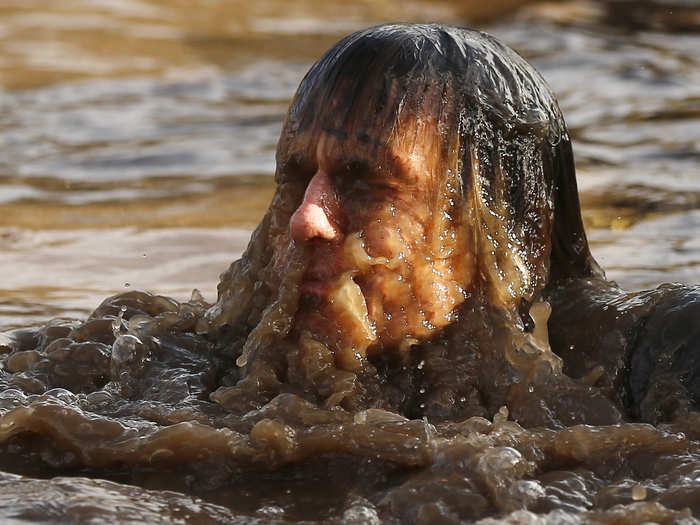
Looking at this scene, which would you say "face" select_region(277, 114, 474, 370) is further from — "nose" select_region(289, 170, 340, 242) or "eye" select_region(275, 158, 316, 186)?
"eye" select_region(275, 158, 316, 186)

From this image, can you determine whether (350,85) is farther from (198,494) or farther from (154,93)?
(154,93)

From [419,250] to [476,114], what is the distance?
1.33 feet

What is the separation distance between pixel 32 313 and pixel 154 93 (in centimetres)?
615

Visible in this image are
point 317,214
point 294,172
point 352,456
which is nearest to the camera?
point 352,456

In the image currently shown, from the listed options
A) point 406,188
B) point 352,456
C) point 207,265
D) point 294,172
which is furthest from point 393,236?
point 207,265

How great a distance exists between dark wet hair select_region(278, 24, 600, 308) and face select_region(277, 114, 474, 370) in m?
0.05

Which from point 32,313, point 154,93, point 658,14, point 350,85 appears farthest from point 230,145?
point 658,14

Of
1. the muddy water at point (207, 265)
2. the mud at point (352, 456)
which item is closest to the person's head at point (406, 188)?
the mud at point (352, 456)

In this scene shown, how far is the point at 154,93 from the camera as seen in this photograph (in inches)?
430

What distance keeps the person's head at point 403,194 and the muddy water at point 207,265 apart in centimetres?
28

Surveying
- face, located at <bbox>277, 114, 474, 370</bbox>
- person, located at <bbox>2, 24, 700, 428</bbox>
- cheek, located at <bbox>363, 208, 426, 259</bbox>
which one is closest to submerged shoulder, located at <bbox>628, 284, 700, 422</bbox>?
person, located at <bbox>2, 24, 700, 428</bbox>

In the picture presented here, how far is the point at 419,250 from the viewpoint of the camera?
11.1 ft

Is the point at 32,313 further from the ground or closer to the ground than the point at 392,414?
closer to the ground

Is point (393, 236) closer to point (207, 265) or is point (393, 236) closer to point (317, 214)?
point (317, 214)
